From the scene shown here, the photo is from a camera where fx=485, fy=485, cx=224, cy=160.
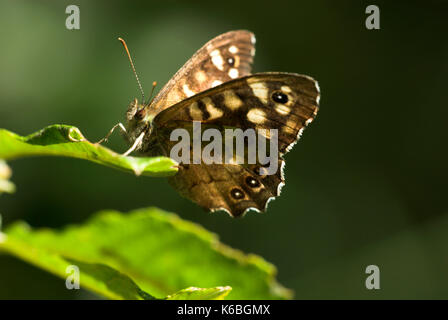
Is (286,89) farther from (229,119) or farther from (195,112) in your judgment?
(195,112)

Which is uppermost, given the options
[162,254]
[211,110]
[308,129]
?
[308,129]

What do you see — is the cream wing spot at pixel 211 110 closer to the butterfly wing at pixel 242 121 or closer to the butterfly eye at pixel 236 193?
the butterfly wing at pixel 242 121

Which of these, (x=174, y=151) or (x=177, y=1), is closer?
(x=174, y=151)

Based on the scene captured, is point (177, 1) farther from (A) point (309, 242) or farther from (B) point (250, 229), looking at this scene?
(A) point (309, 242)

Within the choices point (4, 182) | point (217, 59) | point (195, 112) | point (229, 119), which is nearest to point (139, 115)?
point (195, 112)

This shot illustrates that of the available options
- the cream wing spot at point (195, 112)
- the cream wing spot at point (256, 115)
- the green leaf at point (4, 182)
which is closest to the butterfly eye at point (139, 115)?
the cream wing spot at point (195, 112)

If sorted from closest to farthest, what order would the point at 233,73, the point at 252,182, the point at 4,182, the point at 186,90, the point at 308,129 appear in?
the point at 4,182, the point at 252,182, the point at 186,90, the point at 233,73, the point at 308,129
